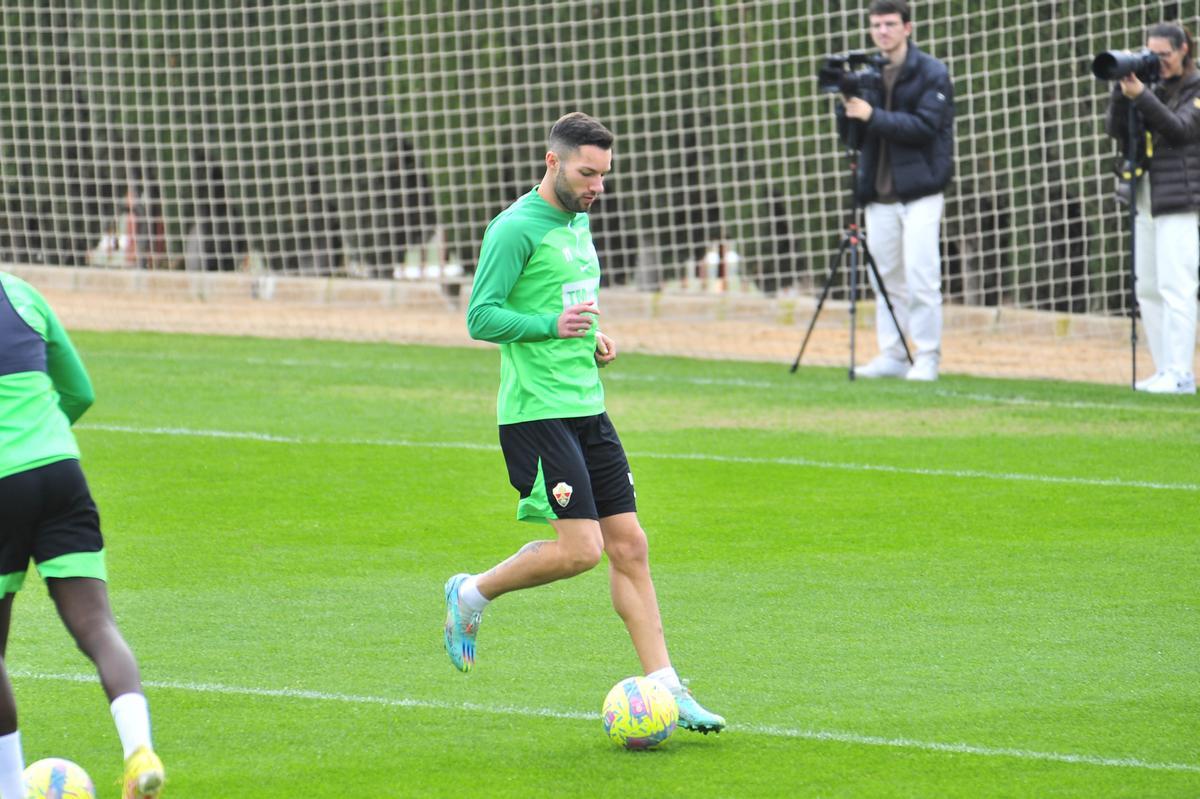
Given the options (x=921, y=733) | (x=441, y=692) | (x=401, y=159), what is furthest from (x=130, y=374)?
(x=921, y=733)

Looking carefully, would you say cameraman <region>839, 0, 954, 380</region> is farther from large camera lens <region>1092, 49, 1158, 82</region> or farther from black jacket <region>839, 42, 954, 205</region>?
large camera lens <region>1092, 49, 1158, 82</region>

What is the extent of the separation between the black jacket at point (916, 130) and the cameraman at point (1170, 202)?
4.16ft

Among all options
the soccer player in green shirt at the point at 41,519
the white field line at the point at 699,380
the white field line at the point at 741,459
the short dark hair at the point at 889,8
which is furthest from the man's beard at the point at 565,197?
the short dark hair at the point at 889,8

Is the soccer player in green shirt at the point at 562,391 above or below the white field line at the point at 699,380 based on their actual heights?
above

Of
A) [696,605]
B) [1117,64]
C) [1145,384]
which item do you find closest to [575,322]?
[696,605]

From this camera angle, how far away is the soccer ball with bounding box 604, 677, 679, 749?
5434mm

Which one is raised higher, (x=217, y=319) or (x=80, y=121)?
(x=80, y=121)

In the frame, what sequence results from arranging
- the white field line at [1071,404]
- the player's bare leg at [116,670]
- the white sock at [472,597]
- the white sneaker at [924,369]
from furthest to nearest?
1. the white sneaker at [924,369]
2. the white field line at [1071,404]
3. the white sock at [472,597]
4. the player's bare leg at [116,670]

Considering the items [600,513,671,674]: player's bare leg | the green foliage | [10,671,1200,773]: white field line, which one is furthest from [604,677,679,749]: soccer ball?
the green foliage

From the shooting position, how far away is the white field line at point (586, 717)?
5320 millimetres

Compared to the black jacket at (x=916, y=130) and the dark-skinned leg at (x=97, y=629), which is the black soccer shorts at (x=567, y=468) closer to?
the dark-skinned leg at (x=97, y=629)

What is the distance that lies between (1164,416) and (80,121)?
42.1 ft

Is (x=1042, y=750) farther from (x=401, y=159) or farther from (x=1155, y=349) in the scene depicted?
(x=401, y=159)

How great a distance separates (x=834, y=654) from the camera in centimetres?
657
